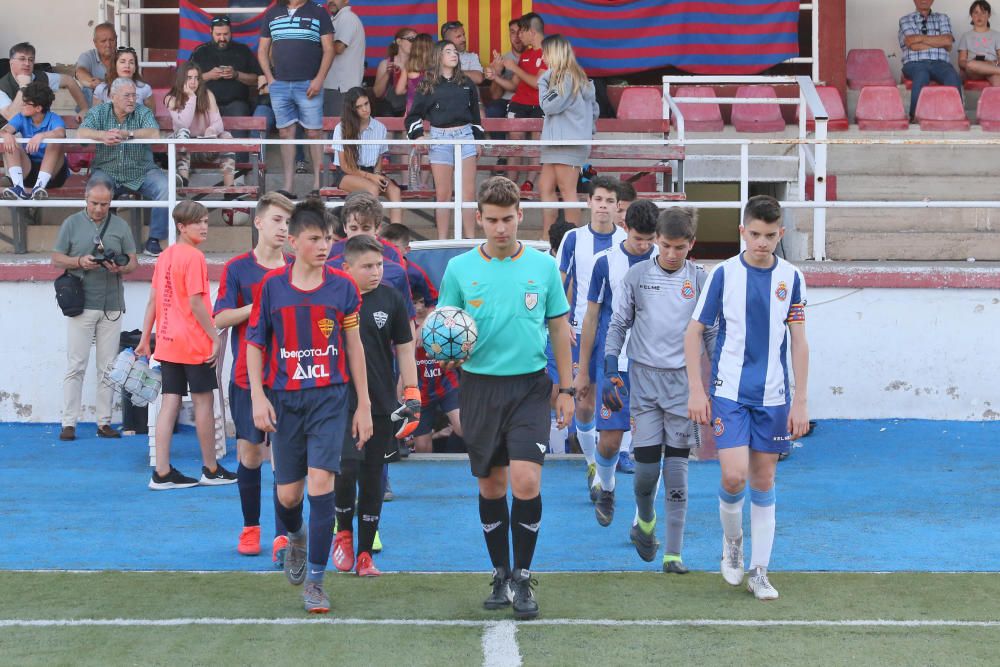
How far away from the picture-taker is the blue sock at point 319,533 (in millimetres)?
6105

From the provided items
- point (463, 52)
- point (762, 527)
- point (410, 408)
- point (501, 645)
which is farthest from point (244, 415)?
point (463, 52)

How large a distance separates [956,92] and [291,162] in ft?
26.1

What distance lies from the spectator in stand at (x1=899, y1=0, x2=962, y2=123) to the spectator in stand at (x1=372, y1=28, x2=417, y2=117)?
6125 millimetres

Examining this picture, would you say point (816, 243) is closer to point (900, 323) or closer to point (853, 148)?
point (900, 323)

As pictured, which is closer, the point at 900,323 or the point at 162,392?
the point at 162,392

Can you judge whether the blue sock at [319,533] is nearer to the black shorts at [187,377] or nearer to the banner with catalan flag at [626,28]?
the black shorts at [187,377]

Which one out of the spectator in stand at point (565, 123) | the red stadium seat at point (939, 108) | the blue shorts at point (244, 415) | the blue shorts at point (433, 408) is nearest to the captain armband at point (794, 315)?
the blue shorts at point (244, 415)

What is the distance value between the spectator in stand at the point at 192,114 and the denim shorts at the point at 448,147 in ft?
6.66

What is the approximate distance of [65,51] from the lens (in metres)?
17.1

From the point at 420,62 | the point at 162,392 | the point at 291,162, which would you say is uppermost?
the point at 420,62

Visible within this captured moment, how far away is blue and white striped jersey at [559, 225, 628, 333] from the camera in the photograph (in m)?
8.81

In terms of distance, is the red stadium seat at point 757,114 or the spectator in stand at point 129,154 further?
the red stadium seat at point 757,114

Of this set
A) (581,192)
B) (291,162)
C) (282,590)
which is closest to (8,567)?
(282,590)

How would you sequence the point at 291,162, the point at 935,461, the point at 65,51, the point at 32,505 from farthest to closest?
the point at 65,51, the point at 291,162, the point at 935,461, the point at 32,505
